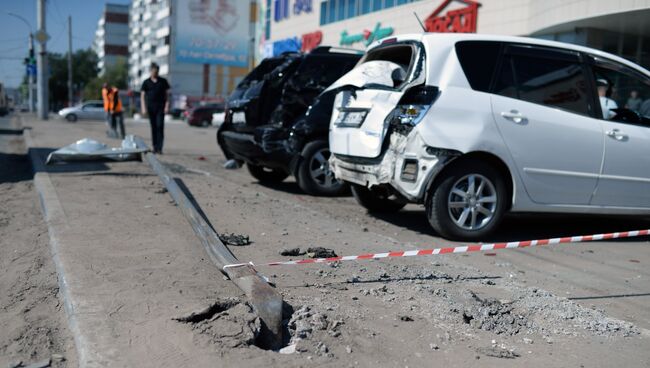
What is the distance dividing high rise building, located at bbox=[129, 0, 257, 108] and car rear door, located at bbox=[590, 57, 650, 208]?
217ft

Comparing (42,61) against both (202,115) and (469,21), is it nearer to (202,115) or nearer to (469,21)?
(202,115)

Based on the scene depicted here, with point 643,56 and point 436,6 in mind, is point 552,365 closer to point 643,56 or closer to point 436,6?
point 643,56

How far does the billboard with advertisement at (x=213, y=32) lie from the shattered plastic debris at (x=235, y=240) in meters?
71.2

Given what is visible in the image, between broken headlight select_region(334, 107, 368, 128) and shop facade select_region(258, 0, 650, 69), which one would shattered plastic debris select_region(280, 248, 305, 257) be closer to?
broken headlight select_region(334, 107, 368, 128)

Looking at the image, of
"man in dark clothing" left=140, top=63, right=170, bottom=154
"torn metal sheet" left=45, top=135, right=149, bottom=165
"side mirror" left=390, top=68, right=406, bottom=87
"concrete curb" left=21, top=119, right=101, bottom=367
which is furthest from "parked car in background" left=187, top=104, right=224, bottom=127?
"side mirror" left=390, top=68, right=406, bottom=87

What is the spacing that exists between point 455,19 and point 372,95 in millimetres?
18853

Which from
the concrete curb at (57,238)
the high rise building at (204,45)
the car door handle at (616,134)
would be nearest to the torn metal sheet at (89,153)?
the concrete curb at (57,238)

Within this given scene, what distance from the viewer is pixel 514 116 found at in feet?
18.1

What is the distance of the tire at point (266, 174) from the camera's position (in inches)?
372

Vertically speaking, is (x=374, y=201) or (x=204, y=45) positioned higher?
(x=204, y=45)

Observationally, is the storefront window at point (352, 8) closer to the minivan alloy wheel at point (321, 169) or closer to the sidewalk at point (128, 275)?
the minivan alloy wheel at point (321, 169)

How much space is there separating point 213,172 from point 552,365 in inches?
320

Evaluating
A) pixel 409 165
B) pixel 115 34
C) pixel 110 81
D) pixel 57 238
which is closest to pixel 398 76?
pixel 409 165

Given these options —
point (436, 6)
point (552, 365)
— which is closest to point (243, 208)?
point (552, 365)
